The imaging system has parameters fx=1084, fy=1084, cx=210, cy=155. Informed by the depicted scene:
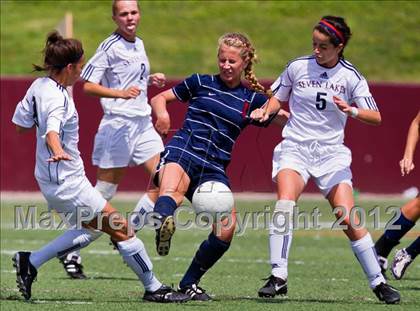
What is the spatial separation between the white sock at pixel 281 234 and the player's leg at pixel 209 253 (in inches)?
11.5

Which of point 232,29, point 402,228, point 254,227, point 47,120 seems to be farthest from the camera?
point 232,29

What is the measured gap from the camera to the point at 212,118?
7.51 metres

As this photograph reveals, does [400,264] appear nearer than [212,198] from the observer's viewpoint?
No

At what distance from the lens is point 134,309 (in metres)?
6.97

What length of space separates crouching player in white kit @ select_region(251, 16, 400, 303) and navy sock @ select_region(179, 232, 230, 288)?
36cm

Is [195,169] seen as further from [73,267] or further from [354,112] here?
[73,267]

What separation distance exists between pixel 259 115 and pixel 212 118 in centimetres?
36

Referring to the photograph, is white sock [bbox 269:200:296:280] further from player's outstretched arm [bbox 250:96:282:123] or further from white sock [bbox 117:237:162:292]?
white sock [bbox 117:237:162:292]

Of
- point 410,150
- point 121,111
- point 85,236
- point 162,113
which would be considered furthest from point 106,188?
point 410,150

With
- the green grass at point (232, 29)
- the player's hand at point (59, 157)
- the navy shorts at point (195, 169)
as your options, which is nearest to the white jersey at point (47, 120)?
the player's hand at point (59, 157)

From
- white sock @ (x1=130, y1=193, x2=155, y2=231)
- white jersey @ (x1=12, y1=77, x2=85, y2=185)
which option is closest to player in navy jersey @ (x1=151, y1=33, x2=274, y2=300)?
white jersey @ (x1=12, y1=77, x2=85, y2=185)

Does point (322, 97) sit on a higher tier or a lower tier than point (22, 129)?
higher

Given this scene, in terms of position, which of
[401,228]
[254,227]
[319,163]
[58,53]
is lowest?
[254,227]

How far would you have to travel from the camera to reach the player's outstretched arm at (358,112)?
7.20m
